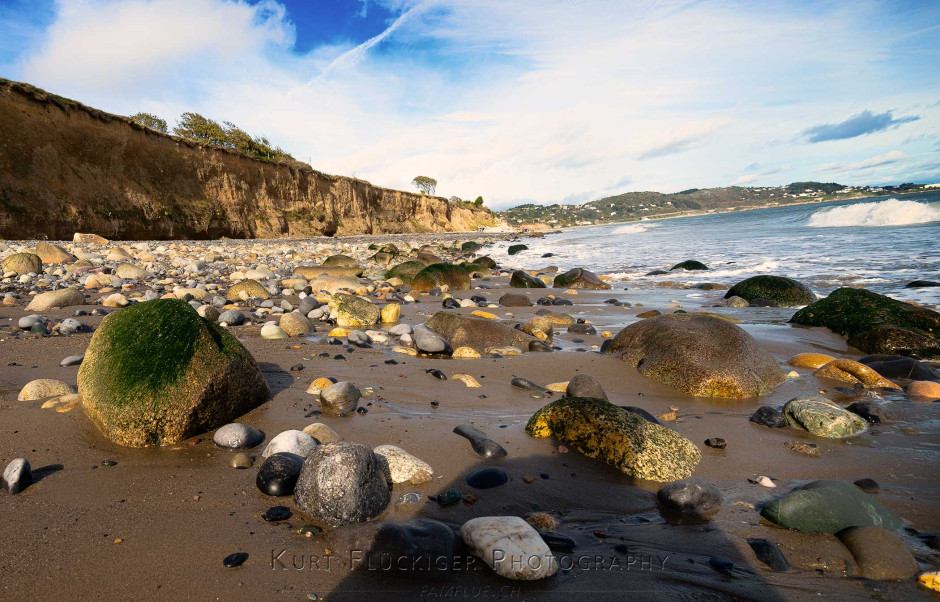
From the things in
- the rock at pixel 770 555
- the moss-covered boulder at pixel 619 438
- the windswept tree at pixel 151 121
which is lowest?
the rock at pixel 770 555

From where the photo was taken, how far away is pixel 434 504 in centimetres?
202

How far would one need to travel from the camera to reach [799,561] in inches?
68.2

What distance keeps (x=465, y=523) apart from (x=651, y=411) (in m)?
2.02

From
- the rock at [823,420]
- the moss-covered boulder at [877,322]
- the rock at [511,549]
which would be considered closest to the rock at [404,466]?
the rock at [511,549]

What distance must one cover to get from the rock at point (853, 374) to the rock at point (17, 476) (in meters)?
5.31

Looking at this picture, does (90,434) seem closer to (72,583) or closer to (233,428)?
(233,428)

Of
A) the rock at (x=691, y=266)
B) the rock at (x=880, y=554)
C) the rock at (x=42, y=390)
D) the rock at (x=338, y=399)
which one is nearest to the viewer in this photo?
the rock at (x=880, y=554)

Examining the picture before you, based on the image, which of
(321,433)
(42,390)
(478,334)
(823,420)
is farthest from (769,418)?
(42,390)

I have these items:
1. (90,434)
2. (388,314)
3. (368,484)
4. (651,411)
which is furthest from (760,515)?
(388,314)

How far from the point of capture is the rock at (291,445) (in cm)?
224

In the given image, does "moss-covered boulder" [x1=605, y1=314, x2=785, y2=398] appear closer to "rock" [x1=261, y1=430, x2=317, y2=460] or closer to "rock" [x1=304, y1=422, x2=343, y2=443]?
"rock" [x1=304, y1=422, x2=343, y2=443]

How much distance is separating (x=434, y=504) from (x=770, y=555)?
51.6 inches

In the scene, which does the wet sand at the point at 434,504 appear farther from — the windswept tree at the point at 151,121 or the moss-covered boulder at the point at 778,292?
the windswept tree at the point at 151,121

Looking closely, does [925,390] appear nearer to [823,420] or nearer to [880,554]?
[823,420]
